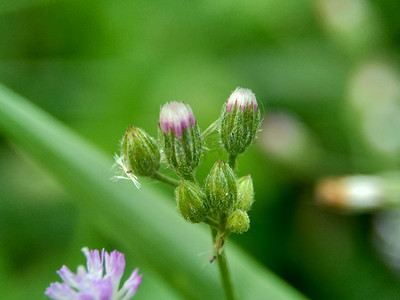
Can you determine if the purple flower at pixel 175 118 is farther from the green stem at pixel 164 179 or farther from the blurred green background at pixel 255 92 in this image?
the blurred green background at pixel 255 92

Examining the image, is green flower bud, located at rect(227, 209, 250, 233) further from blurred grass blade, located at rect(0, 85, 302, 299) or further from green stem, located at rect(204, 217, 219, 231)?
blurred grass blade, located at rect(0, 85, 302, 299)

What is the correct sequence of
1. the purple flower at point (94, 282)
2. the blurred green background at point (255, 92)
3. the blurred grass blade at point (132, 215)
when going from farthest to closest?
the blurred green background at point (255, 92) → the blurred grass blade at point (132, 215) → the purple flower at point (94, 282)

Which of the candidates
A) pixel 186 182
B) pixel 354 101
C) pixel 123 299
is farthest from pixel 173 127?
pixel 354 101

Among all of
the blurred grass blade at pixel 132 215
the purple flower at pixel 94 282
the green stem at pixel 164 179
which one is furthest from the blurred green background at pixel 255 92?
the purple flower at pixel 94 282

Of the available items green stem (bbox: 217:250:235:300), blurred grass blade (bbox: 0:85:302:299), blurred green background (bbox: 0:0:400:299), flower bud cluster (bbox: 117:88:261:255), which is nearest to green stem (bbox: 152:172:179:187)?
flower bud cluster (bbox: 117:88:261:255)

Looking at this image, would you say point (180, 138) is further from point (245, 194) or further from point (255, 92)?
point (255, 92)

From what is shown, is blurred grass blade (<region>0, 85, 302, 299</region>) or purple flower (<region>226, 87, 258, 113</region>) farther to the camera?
blurred grass blade (<region>0, 85, 302, 299</region>)

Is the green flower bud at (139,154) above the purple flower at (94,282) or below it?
above

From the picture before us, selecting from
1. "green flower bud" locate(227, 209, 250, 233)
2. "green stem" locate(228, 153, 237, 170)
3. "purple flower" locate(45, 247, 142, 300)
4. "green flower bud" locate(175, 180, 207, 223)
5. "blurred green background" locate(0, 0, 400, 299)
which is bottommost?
"green flower bud" locate(227, 209, 250, 233)
